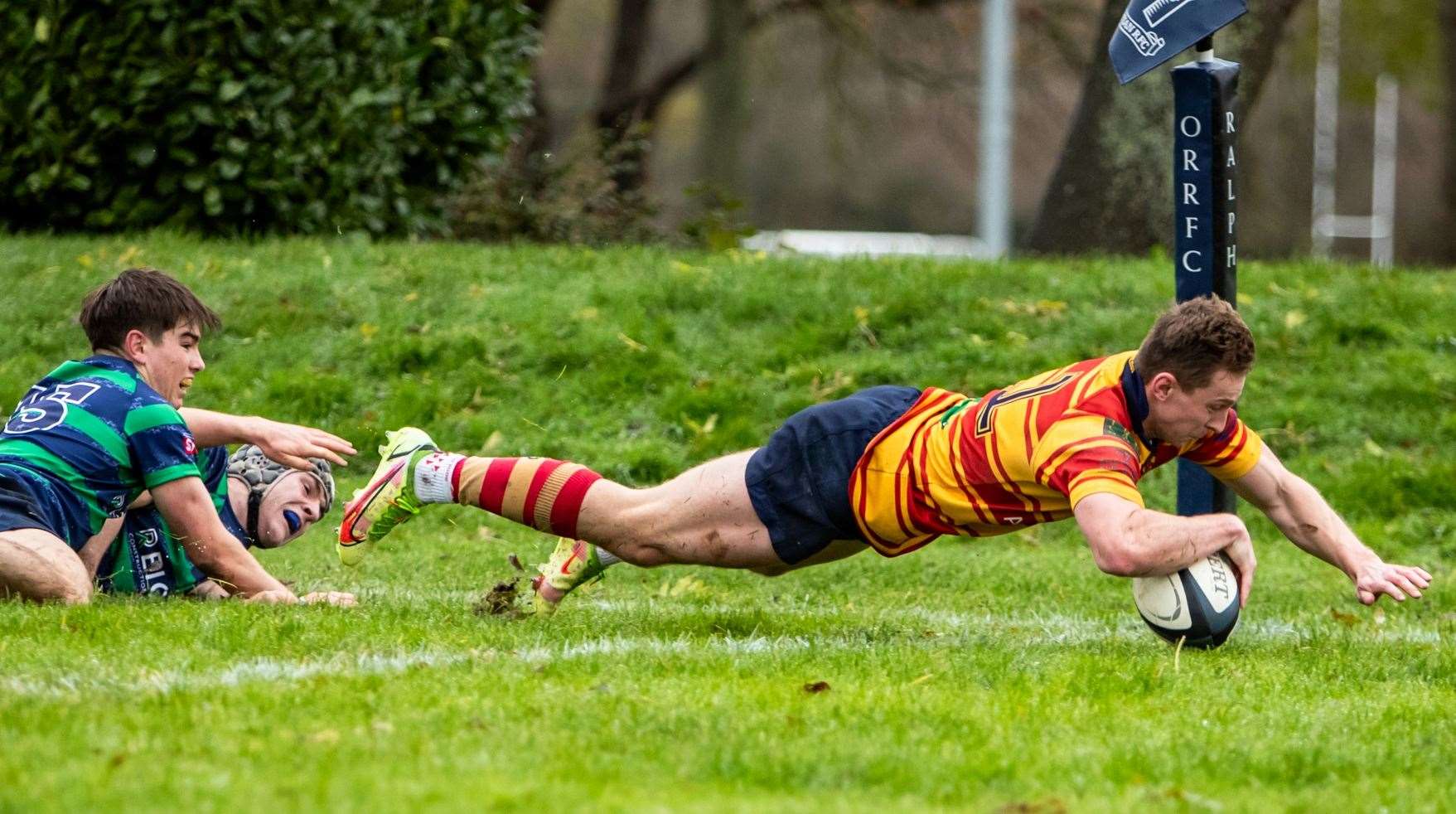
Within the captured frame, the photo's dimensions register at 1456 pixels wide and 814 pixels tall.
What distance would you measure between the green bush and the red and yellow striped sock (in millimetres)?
6229

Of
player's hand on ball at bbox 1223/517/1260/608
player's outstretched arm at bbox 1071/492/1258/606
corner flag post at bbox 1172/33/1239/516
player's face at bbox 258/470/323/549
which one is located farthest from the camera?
corner flag post at bbox 1172/33/1239/516

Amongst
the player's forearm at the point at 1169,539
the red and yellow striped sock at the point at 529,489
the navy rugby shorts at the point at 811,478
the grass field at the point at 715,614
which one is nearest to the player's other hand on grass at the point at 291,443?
the red and yellow striped sock at the point at 529,489

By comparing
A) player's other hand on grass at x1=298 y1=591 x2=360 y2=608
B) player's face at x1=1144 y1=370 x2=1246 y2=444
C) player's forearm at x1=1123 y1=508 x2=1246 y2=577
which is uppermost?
player's face at x1=1144 y1=370 x2=1246 y2=444

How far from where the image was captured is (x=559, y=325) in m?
10.9

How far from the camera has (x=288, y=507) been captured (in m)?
6.68

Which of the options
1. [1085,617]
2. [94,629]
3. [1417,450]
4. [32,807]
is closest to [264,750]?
[32,807]

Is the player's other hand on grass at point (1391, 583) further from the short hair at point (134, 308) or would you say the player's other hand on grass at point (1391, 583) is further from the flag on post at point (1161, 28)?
the short hair at point (134, 308)

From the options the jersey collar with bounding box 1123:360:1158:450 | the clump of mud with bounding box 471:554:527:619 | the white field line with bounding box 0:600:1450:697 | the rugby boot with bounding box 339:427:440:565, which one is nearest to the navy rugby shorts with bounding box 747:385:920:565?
the white field line with bounding box 0:600:1450:697

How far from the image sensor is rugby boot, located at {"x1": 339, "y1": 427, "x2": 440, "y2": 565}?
6148mm

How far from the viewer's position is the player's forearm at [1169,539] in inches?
208

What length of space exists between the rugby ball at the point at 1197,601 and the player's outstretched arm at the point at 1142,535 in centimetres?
14

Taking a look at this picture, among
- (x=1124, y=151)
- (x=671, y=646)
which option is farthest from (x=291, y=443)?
(x=1124, y=151)

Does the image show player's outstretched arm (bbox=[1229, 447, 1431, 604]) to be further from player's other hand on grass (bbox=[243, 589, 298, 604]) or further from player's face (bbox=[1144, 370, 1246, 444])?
player's other hand on grass (bbox=[243, 589, 298, 604])

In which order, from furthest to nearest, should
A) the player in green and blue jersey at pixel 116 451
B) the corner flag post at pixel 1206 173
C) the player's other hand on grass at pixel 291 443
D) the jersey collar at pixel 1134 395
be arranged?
the corner flag post at pixel 1206 173 < the player's other hand on grass at pixel 291 443 < the player in green and blue jersey at pixel 116 451 < the jersey collar at pixel 1134 395
